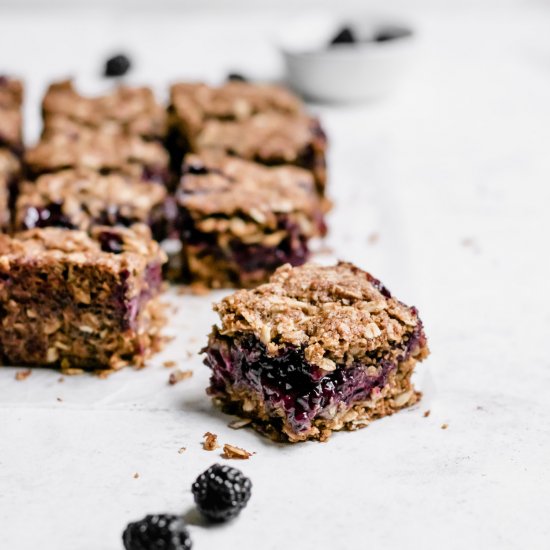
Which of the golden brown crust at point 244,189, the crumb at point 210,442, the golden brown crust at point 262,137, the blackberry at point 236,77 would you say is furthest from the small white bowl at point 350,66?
the crumb at point 210,442

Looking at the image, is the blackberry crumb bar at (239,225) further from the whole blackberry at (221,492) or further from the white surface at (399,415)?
the whole blackberry at (221,492)

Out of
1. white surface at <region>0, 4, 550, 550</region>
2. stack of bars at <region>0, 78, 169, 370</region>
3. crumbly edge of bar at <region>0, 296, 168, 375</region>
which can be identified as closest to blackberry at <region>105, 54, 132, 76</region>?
white surface at <region>0, 4, 550, 550</region>

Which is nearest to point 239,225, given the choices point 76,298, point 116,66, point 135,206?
point 135,206

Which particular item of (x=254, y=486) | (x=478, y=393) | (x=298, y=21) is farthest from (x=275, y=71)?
(x=254, y=486)

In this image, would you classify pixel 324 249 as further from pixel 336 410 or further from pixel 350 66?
pixel 350 66

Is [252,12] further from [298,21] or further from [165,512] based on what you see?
[165,512]

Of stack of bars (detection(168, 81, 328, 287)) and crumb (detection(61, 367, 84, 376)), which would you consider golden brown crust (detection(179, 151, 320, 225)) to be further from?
crumb (detection(61, 367, 84, 376))
